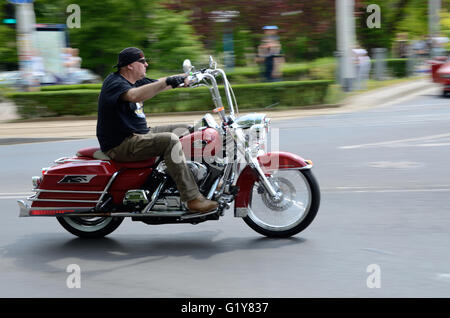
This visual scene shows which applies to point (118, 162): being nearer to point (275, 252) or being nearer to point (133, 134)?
point (133, 134)

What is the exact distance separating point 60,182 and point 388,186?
382 cm

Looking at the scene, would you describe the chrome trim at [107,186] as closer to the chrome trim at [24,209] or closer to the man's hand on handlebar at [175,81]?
the chrome trim at [24,209]

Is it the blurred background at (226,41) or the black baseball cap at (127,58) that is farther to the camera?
the blurred background at (226,41)

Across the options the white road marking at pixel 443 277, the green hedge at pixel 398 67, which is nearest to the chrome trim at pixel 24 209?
the white road marking at pixel 443 277

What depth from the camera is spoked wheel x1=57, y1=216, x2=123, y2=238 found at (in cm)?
616

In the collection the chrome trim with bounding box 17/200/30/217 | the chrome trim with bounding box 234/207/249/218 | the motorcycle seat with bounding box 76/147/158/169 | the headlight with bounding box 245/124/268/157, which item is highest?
the headlight with bounding box 245/124/268/157

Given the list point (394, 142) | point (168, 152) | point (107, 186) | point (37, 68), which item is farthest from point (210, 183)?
point (37, 68)

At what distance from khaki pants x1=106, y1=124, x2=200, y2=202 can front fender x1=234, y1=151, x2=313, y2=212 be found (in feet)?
1.38

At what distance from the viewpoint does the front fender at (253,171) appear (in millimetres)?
5758

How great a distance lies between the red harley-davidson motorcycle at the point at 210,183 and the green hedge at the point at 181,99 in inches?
439

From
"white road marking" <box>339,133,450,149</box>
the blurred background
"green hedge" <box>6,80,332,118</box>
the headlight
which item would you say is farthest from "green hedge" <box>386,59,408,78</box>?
the headlight

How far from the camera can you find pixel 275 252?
549cm

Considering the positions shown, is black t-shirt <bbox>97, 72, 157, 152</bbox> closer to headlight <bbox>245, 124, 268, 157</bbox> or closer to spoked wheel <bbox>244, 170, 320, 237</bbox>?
headlight <bbox>245, 124, 268, 157</bbox>

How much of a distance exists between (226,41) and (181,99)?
10452 mm
